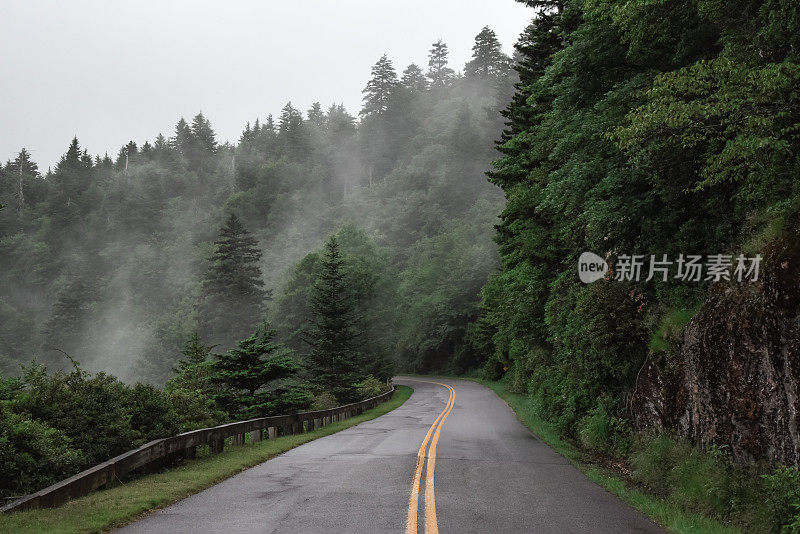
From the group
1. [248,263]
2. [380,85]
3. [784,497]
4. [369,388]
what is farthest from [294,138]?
[784,497]

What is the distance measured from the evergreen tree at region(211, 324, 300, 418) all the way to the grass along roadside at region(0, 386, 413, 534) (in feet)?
21.3

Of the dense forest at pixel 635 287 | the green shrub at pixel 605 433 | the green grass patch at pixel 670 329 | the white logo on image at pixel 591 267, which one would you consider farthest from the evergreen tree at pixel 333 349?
the green grass patch at pixel 670 329

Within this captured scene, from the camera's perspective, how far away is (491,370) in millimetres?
53312

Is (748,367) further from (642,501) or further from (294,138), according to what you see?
(294,138)

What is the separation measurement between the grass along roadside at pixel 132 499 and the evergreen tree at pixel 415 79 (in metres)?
131

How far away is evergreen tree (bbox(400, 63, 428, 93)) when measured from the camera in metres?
137

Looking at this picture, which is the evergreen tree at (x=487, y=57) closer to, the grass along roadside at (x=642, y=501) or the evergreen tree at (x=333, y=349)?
the evergreen tree at (x=333, y=349)

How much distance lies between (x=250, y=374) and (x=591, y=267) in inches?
489

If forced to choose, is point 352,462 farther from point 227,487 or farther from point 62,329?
point 62,329

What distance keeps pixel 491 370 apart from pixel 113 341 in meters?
64.0

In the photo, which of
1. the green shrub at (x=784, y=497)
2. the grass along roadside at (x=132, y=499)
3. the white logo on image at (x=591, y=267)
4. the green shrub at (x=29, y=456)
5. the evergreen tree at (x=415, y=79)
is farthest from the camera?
the evergreen tree at (x=415, y=79)

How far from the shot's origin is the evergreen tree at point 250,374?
755 inches

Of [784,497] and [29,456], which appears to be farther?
[29,456]

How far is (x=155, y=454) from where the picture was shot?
10062mm
